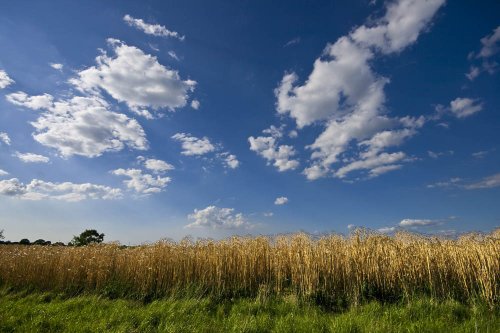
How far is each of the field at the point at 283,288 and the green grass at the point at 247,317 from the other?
0.13 feet

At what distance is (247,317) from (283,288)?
3418 mm

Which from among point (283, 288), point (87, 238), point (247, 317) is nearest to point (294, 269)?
point (283, 288)

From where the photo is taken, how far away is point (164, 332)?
8500 mm

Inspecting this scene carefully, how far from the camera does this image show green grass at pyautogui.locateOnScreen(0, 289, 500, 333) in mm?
8023

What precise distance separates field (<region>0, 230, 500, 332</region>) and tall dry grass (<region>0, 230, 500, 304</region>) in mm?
41

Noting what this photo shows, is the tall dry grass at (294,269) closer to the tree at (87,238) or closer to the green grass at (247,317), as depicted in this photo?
the green grass at (247,317)

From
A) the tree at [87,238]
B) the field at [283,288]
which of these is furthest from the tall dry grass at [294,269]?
the tree at [87,238]

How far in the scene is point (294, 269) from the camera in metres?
11.9

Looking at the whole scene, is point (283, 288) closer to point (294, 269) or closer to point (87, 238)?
point (294, 269)

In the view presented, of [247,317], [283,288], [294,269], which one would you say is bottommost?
[247,317]

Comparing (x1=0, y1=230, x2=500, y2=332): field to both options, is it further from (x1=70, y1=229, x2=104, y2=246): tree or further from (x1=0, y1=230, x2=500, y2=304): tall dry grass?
(x1=70, y1=229, x2=104, y2=246): tree

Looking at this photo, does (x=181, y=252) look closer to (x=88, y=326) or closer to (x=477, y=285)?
(x=88, y=326)

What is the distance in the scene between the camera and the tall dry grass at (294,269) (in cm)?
1102

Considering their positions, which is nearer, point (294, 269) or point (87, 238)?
point (294, 269)
